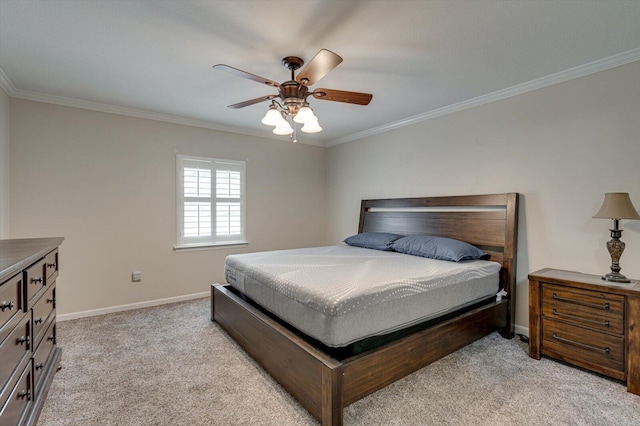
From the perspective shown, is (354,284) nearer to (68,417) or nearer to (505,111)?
(68,417)

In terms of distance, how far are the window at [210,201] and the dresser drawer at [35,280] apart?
7.21 feet

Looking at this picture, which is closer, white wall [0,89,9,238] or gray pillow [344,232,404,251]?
white wall [0,89,9,238]

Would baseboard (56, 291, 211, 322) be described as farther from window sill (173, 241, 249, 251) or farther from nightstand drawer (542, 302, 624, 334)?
nightstand drawer (542, 302, 624, 334)

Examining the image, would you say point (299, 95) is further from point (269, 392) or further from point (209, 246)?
point (209, 246)

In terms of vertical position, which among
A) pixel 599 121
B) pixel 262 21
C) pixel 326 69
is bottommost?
pixel 599 121

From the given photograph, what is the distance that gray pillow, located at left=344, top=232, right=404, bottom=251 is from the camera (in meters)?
3.60

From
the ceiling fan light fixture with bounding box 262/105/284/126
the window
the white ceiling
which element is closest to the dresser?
the white ceiling

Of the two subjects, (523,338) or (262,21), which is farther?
(523,338)

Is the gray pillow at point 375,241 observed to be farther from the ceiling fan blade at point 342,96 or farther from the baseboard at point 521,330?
the ceiling fan blade at point 342,96

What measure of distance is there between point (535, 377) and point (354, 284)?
1579 millimetres

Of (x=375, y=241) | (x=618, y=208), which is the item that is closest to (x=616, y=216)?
(x=618, y=208)

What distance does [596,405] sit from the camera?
188 cm

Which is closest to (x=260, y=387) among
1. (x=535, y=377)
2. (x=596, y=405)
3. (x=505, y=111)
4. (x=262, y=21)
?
(x=535, y=377)

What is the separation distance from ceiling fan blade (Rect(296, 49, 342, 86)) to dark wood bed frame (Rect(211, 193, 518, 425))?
1762 millimetres
